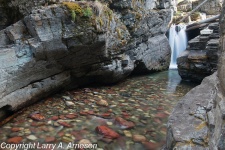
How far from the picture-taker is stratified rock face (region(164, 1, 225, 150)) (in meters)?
2.70

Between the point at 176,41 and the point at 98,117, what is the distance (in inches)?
361

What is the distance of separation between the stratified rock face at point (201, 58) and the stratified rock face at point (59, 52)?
223cm

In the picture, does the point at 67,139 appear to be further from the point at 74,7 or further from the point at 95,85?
the point at 95,85

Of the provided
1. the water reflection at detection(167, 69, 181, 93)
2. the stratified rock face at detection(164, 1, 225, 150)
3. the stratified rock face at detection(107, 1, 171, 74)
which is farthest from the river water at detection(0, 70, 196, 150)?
the stratified rock face at detection(107, 1, 171, 74)

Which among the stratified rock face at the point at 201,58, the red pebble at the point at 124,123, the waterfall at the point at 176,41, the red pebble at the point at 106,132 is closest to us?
the red pebble at the point at 106,132

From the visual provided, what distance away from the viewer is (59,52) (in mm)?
5824

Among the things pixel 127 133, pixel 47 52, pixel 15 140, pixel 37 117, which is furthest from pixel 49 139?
pixel 47 52

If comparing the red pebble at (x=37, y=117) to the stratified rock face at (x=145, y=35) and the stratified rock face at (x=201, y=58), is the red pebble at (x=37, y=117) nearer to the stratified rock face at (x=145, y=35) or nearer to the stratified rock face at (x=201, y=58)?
the stratified rock face at (x=145, y=35)

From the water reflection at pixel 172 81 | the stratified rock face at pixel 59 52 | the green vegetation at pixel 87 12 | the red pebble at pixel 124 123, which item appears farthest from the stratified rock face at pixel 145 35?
the red pebble at pixel 124 123

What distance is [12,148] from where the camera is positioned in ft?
12.6

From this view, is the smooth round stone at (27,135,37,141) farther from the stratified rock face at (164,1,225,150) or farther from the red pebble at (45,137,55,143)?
the stratified rock face at (164,1,225,150)

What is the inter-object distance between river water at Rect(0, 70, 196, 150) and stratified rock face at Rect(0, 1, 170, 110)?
0.47m

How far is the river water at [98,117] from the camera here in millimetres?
4148

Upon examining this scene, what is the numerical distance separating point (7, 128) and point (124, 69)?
4.76 meters
